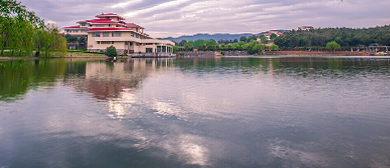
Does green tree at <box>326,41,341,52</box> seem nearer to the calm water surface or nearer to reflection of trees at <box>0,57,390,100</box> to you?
reflection of trees at <box>0,57,390,100</box>

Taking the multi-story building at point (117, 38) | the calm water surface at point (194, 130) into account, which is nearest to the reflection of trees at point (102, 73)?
the calm water surface at point (194, 130)

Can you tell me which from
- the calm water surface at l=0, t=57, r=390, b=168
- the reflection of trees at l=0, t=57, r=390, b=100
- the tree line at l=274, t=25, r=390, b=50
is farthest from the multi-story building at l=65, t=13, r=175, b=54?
the calm water surface at l=0, t=57, r=390, b=168

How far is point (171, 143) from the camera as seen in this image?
295 inches

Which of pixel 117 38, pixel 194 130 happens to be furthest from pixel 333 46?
pixel 194 130

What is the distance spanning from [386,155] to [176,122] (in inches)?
207

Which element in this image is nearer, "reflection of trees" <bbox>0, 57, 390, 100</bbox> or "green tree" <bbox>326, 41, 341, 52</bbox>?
"reflection of trees" <bbox>0, 57, 390, 100</bbox>

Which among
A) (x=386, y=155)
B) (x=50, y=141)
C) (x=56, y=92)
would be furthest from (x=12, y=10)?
(x=386, y=155)

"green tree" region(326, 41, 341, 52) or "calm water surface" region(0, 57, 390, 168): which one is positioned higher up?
"green tree" region(326, 41, 341, 52)

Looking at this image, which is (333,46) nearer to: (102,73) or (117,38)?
(117,38)

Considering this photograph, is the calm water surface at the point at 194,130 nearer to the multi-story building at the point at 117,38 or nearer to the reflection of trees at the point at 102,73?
the reflection of trees at the point at 102,73

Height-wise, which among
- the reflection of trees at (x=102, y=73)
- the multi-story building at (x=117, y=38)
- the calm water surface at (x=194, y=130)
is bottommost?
the calm water surface at (x=194, y=130)

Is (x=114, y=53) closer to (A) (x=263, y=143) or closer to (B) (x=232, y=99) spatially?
(B) (x=232, y=99)

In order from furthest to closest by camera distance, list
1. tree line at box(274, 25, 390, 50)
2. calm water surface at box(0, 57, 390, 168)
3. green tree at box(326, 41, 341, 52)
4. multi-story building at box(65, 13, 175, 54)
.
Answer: tree line at box(274, 25, 390, 50)
green tree at box(326, 41, 341, 52)
multi-story building at box(65, 13, 175, 54)
calm water surface at box(0, 57, 390, 168)

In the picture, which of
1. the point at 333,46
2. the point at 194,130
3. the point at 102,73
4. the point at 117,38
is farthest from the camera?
the point at 333,46
